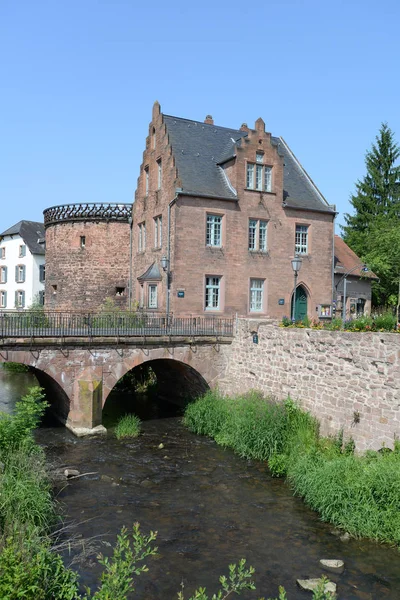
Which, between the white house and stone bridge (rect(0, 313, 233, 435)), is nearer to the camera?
stone bridge (rect(0, 313, 233, 435))

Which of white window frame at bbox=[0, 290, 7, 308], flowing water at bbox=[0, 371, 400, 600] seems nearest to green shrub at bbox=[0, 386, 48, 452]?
flowing water at bbox=[0, 371, 400, 600]

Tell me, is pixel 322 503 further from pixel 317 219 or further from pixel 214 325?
pixel 317 219

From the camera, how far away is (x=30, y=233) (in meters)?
49.7

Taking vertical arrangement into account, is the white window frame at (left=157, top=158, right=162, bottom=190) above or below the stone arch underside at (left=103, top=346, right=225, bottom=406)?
above

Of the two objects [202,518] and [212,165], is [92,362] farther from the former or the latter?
[212,165]

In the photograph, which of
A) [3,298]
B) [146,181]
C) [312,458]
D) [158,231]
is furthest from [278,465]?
[3,298]

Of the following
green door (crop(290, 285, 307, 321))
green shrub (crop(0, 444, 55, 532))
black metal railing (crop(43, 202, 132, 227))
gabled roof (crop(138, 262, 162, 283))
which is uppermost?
black metal railing (crop(43, 202, 132, 227))

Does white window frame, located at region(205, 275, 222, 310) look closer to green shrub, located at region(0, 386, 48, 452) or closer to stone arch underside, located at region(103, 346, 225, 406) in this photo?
stone arch underside, located at region(103, 346, 225, 406)

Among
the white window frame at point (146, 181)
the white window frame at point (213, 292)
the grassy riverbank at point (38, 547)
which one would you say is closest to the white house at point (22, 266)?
the white window frame at point (146, 181)

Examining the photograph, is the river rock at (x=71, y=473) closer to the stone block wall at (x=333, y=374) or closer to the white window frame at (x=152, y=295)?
the stone block wall at (x=333, y=374)

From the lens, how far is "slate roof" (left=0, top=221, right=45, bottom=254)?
1866 inches

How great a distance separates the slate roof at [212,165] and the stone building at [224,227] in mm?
65

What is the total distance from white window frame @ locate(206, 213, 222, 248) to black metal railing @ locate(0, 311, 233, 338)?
413cm

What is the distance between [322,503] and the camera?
11766 millimetres
